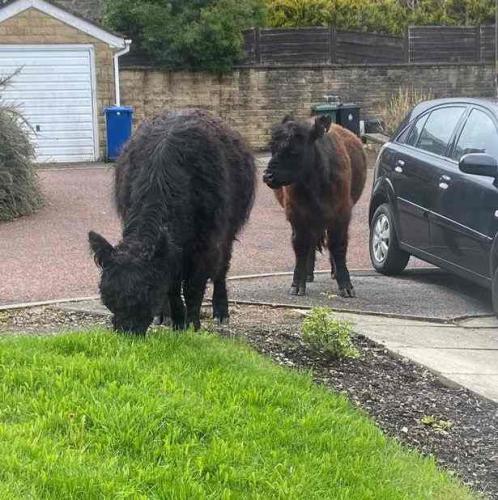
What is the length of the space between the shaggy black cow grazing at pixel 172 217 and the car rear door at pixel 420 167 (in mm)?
2681

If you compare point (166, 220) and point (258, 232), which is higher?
point (166, 220)

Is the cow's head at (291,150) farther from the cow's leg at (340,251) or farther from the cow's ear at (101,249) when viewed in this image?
the cow's ear at (101,249)

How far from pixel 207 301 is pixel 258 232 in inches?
197

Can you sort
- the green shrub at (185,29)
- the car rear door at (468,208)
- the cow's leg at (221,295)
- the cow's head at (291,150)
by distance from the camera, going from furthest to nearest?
1. the green shrub at (185,29)
2. the cow's head at (291,150)
3. the car rear door at (468,208)
4. the cow's leg at (221,295)

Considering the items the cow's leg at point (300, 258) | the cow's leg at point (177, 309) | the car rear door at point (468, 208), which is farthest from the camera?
the cow's leg at point (300, 258)

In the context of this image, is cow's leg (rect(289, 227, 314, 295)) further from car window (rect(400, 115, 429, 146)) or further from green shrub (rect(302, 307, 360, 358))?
green shrub (rect(302, 307, 360, 358))

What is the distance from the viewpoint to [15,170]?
15281 millimetres

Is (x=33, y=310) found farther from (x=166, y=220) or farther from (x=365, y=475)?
(x=365, y=475)

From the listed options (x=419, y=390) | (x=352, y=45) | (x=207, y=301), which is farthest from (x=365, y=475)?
(x=352, y=45)

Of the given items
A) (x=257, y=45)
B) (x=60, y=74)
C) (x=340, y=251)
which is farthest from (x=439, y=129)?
(x=257, y=45)

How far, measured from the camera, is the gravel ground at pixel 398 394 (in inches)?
214

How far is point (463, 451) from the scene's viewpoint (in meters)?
5.49

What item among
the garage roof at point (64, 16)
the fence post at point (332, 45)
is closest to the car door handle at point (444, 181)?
the garage roof at point (64, 16)

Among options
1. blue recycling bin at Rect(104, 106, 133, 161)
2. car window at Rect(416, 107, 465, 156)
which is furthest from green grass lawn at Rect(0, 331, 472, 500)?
blue recycling bin at Rect(104, 106, 133, 161)
